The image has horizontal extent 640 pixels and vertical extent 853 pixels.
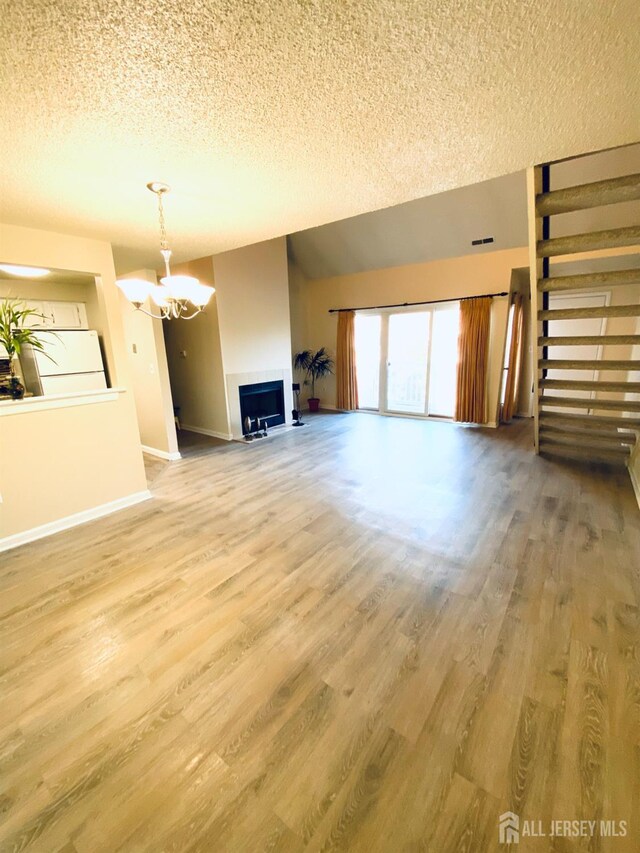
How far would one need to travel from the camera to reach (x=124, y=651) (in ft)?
5.48

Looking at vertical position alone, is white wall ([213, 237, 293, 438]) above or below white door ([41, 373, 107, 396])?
above

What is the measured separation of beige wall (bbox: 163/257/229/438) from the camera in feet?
16.4

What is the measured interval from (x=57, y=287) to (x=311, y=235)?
4.14 metres

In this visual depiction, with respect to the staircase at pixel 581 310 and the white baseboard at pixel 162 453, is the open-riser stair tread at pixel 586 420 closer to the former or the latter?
the staircase at pixel 581 310

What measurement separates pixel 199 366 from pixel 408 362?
3794 millimetres

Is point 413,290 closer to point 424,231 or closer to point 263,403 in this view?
point 424,231

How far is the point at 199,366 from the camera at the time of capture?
550 cm

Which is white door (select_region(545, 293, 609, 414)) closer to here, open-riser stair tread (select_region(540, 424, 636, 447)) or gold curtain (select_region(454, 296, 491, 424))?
gold curtain (select_region(454, 296, 491, 424))

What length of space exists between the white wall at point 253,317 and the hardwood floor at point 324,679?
289 centimetres

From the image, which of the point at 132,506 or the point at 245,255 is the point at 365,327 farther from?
the point at 132,506

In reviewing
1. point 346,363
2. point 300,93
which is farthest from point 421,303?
point 300,93

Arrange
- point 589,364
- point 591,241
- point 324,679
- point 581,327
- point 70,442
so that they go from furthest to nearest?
1. point 581,327
2. point 589,364
3. point 70,442
4. point 591,241
5. point 324,679

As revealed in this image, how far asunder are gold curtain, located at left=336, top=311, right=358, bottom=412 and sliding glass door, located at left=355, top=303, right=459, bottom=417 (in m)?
0.16

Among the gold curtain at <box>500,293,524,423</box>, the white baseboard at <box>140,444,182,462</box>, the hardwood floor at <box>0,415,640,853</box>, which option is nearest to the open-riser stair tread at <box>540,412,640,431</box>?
the hardwood floor at <box>0,415,640,853</box>
